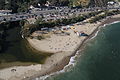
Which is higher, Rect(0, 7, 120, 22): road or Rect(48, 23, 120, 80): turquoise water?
Rect(0, 7, 120, 22): road

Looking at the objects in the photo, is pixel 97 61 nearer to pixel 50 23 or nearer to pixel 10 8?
pixel 50 23

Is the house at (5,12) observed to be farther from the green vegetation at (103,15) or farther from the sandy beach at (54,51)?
the green vegetation at (103,15)

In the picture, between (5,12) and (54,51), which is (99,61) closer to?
(54,51)

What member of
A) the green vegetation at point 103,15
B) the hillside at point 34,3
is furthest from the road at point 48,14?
the green vegetation at point 103,15

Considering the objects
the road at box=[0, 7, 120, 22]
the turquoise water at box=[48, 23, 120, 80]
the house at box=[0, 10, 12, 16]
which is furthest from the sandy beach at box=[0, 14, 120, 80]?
the house at box=[0, 10, 12, 16]

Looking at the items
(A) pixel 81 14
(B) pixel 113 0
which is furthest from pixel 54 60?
(B) pixel 113 0

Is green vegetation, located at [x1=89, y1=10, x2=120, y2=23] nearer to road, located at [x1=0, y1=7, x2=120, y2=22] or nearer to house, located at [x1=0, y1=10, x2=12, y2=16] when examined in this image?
road, located at [x1=0, y1=7, x2=120, y2=22]
